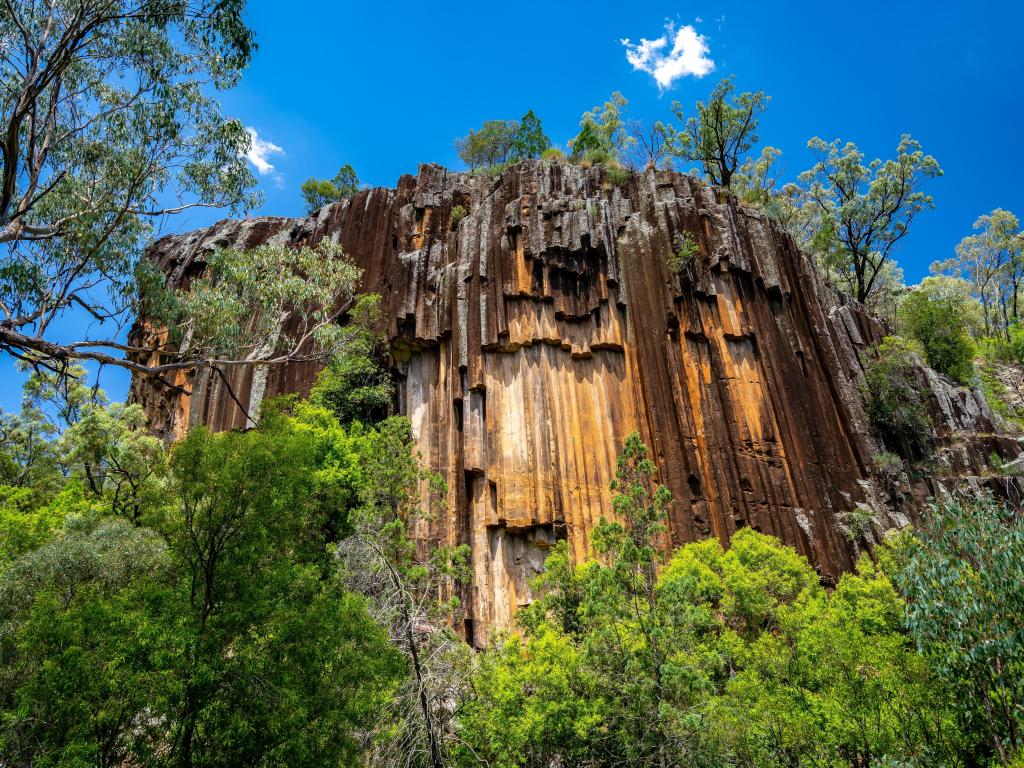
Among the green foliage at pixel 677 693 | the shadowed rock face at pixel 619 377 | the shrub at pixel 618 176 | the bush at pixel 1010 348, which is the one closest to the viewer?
the green foliage at pixel 677 693

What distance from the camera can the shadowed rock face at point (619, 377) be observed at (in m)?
20.6

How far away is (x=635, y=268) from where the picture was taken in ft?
78.7

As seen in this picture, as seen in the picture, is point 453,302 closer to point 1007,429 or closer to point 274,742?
point 274,742

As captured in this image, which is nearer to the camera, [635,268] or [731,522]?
[731,522]

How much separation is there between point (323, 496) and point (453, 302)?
28.3ft

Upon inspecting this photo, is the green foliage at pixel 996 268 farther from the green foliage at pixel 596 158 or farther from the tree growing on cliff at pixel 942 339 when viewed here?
the green foliage at pixel 596 158

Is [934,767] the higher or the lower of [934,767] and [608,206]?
the lower

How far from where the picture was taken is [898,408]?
80.2ft

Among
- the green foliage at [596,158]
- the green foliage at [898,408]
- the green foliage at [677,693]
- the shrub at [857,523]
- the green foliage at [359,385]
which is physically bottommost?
the green foliage at [677,693]

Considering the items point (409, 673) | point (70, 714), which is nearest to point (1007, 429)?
point (409, 673)

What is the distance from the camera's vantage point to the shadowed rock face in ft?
67.5

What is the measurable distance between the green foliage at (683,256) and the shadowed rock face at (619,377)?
9.9 inches

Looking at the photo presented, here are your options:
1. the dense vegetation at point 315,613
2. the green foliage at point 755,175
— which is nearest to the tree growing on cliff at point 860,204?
the green foliage at point 755,175

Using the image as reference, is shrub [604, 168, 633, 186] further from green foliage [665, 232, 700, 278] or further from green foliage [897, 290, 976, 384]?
green foliage [897, 290, 976, 384]
